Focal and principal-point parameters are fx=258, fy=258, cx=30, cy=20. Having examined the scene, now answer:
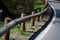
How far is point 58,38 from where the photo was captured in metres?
8.51

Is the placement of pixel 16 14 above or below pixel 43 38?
below

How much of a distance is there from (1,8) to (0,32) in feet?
57.8

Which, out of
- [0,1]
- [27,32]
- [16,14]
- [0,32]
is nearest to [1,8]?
[0,1]

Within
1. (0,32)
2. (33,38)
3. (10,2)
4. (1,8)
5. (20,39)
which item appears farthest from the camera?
(1,8)

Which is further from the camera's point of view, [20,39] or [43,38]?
[20,39]

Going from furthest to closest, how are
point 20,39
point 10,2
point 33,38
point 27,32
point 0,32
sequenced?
point 10,2 < point 27,32 < point 20,39 < point 33,38 < point 0,32

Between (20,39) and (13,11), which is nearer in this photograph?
(20,39)

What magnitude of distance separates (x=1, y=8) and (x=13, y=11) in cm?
157

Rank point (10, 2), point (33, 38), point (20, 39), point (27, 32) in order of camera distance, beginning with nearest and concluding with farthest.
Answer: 1. point (33, 38)
2. point (20, 39)
3. point (27, 32)
4. point (10, 2)

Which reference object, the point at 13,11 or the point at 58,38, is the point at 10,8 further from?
the point at 58,38

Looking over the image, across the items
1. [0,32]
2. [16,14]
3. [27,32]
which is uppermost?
[0,32]

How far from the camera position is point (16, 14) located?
21641 millimetres

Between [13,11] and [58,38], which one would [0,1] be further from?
[58,38]

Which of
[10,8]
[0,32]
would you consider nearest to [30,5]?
[10,8]
